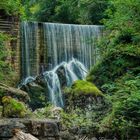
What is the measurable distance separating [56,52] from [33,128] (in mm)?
14824

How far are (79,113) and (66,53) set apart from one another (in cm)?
1037

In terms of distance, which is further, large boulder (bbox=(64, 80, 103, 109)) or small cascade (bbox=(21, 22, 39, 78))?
small cascade (bbox=(21, 22, 39, 78))

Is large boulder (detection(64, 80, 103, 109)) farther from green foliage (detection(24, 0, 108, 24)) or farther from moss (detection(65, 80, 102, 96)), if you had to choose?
green foliage (detection(24, 0, 108, 24))

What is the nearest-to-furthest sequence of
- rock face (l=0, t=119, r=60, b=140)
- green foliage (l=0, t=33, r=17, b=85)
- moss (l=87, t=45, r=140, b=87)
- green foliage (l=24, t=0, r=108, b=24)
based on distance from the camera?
1. rock face (l=0, t=119, r=60, b=140)
2. green foliage (l=0, t=33, r=17, b=85)
3. moss (l=87, t=45, r=140, b=87)
4. green foliage (l=24, t=0, r=108, b=24)

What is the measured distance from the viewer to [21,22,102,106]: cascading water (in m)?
20.8

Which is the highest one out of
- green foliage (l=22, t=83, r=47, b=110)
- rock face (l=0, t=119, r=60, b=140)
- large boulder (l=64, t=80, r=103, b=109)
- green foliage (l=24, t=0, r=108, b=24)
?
green foliage (l=24, t=0, r=108, b=24)

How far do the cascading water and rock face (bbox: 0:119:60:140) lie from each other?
37.5 ft

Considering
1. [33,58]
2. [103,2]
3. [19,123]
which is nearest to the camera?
[19,123]

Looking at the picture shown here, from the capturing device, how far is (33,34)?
73.6 ft

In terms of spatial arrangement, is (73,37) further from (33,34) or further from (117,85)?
(117,85)

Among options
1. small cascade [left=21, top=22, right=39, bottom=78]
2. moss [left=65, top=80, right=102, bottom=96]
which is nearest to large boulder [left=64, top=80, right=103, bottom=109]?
moss [left=65, top=80, right=102, bottom=96]

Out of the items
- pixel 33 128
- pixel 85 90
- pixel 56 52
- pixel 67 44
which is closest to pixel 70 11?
pixel 67 44

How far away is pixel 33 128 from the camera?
7.97m

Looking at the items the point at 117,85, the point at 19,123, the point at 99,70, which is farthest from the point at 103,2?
the point at 19,123
